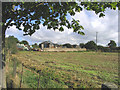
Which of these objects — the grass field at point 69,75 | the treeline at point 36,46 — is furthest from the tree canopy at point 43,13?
the grass field at point 69,75

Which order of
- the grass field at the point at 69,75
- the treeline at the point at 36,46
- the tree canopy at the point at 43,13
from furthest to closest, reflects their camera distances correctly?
the treeline at the point at 36,46, the grass field at the point at 69,75, the tree canopy at the point at 43,13

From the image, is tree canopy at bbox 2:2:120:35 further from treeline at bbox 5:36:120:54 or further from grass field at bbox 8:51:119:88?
grass field at bbox 8:51:119:88

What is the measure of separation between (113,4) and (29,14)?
1.79m

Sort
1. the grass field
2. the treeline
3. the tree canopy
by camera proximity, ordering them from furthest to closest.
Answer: the treeline → the grass field → the tree canopy

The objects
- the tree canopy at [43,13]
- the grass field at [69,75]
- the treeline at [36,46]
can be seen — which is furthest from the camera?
the treeline at [36,46]

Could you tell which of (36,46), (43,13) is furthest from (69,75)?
(36,46)

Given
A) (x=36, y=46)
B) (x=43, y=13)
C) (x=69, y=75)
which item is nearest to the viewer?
(x=43, y=13)

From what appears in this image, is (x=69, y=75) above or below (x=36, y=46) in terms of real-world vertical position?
below

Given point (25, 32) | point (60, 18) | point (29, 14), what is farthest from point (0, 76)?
point (60, 18)

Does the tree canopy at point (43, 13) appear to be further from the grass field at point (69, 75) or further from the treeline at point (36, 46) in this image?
the grass field at point (69, 75)

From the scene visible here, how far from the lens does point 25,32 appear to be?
2.77 meters

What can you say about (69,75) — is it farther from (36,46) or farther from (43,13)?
(36,46)

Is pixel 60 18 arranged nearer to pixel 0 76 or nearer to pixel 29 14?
pixel 29 14

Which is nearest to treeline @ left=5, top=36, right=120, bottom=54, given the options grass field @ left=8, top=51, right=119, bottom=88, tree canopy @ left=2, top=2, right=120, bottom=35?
tree canopy @ left=2, top=2, right=120, bottom=35
